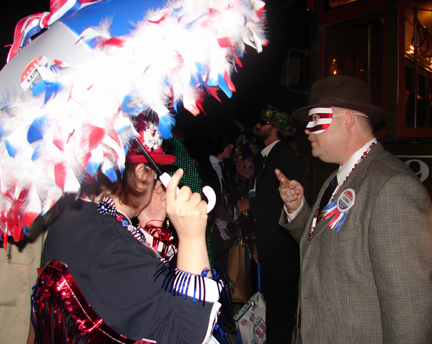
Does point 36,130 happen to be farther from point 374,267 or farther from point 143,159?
point 374,267

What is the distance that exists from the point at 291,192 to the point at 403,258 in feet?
3.22

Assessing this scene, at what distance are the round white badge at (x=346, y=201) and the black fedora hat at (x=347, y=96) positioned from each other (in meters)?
0.62

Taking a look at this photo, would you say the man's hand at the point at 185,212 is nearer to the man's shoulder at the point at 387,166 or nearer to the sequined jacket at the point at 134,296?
the sequined jacket at the point at 134,296

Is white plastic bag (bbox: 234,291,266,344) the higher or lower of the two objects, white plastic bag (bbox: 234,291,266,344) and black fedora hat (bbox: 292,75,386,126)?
the lower

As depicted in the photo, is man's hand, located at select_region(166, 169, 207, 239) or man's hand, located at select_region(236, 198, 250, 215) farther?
man's hand, located at select_region(236, 198, 250, 215)

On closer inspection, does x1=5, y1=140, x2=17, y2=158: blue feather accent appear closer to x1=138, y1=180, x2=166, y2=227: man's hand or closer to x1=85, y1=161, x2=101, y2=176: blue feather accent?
x1=85, y1=161, x2=101, y2=176: blue feather accent

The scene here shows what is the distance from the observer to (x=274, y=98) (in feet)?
29.2

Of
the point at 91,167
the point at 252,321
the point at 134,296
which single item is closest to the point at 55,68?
the point at 91,167

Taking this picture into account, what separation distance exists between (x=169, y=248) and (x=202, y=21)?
1.44m

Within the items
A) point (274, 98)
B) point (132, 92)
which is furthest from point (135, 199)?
point (274, 98)

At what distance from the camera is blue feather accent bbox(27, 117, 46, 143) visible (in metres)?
0.91

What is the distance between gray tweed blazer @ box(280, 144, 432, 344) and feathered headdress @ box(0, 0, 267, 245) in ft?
3.90

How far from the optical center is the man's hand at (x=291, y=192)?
240cm

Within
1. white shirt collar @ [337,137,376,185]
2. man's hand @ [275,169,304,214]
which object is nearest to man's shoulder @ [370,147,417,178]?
white shirt collar @ [337,137,376,185]
